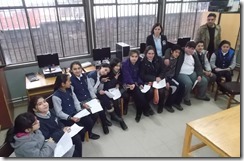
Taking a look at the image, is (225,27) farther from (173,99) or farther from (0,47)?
(0,47)

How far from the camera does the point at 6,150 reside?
4.62ft

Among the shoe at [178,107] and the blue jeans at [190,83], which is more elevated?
the blue jeans at [190,83]

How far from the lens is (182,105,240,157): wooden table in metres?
1.39

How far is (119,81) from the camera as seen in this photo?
108 inches

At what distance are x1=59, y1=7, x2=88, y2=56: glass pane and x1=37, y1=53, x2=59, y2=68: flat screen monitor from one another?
1.29ft

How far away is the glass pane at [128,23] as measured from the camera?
12.2ft

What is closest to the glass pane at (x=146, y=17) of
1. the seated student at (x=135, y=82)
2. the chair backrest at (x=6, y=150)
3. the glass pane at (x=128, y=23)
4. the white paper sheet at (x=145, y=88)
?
the glass pane at (x=128, y=23)

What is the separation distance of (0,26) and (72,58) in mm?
1193

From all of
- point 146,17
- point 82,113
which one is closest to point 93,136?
point 82,113

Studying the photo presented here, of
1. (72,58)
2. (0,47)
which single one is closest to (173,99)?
(72,58)

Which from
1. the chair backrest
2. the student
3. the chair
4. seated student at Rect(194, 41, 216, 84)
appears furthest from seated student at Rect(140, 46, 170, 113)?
the chair backrest

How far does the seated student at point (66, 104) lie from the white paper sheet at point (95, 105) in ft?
0.34

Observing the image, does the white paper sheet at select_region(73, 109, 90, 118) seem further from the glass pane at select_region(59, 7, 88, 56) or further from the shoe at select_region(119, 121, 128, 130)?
the glass pane at select_region(59, 7, 88, 56)

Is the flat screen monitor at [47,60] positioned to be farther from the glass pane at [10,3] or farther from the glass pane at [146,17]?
the glass pane at [146,17]
